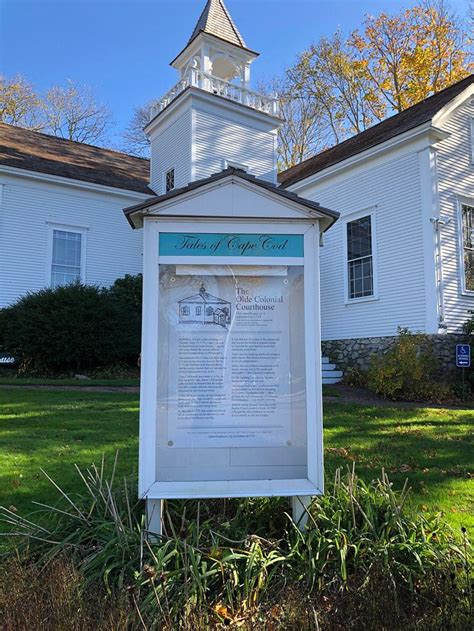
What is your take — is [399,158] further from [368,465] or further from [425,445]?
[368,465]

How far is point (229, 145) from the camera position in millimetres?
17797

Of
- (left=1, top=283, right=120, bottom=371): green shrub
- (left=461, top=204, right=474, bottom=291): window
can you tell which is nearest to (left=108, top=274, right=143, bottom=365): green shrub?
(left=1, top=283, right=120, bottom=371): green shrub

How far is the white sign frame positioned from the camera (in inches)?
126

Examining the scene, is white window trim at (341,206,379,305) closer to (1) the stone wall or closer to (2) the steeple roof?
(1) the stone wall

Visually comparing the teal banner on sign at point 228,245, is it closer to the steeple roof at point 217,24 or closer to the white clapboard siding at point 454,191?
the white clapboard siding at point 454,191

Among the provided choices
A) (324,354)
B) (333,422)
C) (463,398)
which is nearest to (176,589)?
(333,422)

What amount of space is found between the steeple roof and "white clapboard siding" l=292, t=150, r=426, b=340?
26.3 feet

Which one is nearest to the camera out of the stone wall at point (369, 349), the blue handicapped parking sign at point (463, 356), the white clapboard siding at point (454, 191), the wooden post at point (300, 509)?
the wooden post at point (300, 509)

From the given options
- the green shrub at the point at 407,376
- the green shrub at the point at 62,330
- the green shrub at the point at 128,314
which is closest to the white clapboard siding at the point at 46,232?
the green shrub at the point at 128,314

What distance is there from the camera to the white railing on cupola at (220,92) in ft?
57.0

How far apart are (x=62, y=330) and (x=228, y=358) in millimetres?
11167

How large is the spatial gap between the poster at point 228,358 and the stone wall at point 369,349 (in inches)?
374

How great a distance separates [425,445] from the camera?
21.0 ft

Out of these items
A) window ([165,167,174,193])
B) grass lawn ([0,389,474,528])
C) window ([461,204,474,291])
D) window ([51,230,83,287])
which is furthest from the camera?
window ([165,167,174,193])
